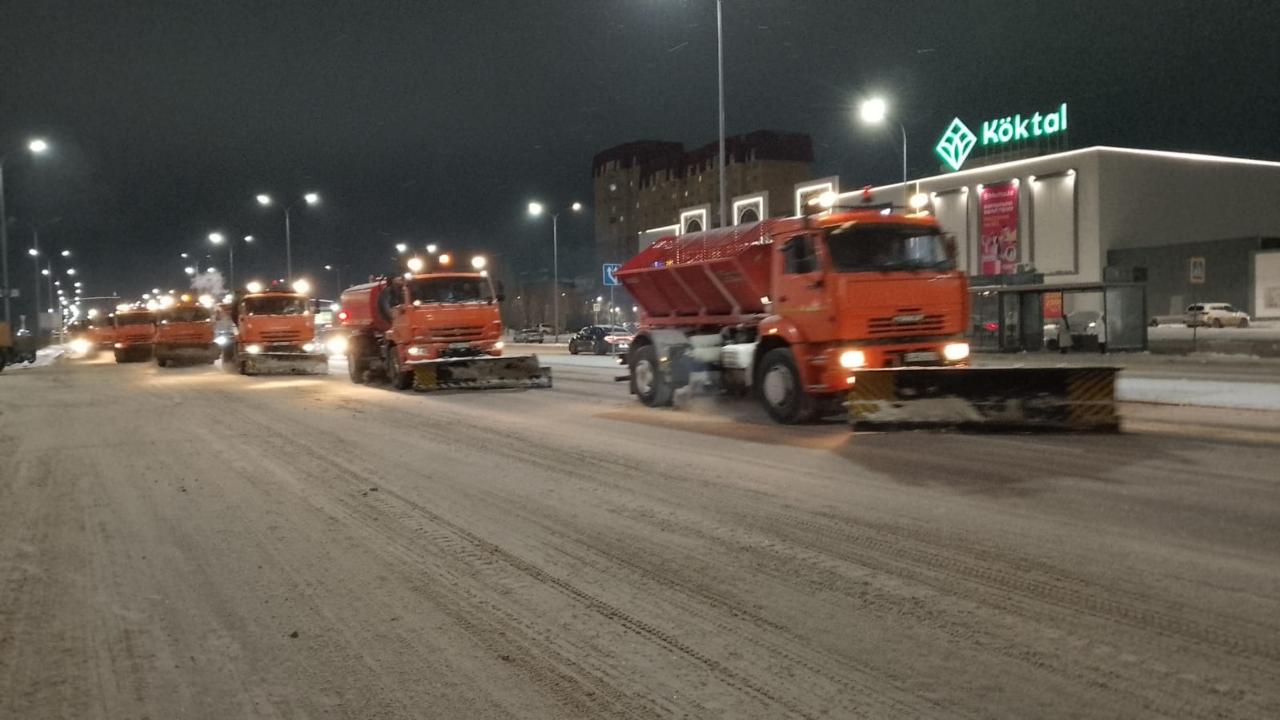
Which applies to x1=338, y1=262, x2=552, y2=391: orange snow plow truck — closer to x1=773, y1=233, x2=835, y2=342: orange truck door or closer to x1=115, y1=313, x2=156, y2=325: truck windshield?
x1=773, y1=233, x2=835, y2=342: orange truck door

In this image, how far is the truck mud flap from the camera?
30109mm

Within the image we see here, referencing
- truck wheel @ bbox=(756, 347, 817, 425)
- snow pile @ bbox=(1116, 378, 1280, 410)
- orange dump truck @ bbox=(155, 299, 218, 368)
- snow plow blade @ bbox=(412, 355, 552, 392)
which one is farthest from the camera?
orange dump truck @ bbox=(155, 299, 218, 368)

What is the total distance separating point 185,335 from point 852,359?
33271 millimetres

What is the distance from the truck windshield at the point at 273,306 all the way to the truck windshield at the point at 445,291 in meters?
10.2

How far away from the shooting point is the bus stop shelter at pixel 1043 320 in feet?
116

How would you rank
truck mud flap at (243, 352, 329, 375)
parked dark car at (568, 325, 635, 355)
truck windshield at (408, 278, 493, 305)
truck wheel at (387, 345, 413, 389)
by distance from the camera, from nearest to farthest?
truck windshield at (408, 278, 493, 305), truck wheel at (387, 345, 413, 389), truck mud flap at (243, 352, 329, 375), parked dark car at (568, 325, 635, 355)

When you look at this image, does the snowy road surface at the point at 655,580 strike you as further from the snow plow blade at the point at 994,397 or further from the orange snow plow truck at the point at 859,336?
the orange snow plow truck at the point at 859,336

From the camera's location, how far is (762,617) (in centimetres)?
541

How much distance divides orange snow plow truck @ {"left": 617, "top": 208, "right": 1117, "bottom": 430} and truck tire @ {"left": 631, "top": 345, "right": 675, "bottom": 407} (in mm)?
482

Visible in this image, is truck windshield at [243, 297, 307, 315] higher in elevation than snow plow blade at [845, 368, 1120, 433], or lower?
higher

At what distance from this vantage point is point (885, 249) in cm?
1397

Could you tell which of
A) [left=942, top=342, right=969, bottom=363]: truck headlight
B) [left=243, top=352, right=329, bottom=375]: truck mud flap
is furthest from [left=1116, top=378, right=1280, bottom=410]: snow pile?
[left=243, top=352, right=329, bottom=375]: truck mud flap

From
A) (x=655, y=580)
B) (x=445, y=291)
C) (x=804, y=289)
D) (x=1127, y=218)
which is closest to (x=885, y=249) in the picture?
(x=804, y=289)

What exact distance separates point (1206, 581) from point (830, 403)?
8.86m
